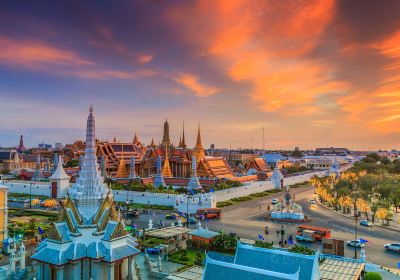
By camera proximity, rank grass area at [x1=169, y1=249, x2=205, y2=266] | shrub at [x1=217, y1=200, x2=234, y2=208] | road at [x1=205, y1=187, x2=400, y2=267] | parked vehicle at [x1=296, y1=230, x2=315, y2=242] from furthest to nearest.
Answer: shrub at [x1=217, y1=200, x2=234, y2=208]
parked vehicle at [x1=296, y1=230, x2=315, y2=242]
road at [x1=205, y1=187, x2=400, y2=267]
grass area at [x1=169, y1=249, x2=205, y2=266]

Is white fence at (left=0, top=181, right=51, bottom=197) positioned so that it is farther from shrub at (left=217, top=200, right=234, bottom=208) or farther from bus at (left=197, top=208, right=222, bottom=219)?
bus at (left=197, top=208, right=222, bottom=219)

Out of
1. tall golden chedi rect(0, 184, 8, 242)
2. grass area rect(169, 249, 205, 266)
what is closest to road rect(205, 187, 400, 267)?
grass area rect(169, 249, 205, 266)

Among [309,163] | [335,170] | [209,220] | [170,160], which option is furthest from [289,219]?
[309,163]

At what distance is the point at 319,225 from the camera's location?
142ft

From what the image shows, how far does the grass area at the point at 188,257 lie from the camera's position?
1096 inches

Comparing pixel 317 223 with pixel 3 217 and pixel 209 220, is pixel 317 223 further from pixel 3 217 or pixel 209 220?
pixel 3 217

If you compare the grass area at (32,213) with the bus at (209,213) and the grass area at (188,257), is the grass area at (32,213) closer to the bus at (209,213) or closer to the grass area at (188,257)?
the bus at (209,213)

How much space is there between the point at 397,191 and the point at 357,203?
5328 mm

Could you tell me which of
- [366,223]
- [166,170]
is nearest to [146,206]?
[166,170]

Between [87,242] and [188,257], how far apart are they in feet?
32.6

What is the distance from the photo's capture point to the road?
104 ft

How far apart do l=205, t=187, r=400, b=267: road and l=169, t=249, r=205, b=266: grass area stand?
7594 mm

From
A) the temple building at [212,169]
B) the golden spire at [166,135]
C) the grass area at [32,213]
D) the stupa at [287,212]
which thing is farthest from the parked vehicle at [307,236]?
the golden spire at [166,135]

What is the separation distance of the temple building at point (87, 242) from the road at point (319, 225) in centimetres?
1728
